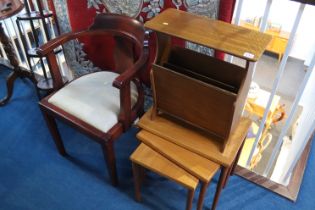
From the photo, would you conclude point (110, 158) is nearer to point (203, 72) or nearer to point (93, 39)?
point (203, 72)

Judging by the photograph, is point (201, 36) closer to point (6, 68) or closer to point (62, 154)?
point (62, 154)

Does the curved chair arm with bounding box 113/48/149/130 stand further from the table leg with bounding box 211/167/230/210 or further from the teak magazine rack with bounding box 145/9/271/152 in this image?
the table leg with bounding box 211/167/230/210

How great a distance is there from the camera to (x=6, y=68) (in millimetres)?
2707

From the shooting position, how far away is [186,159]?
1395 millimetres

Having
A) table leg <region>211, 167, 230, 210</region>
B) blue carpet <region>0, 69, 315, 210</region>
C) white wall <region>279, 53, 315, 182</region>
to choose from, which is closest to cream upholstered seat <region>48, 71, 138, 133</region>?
blue carpet <region>0, 69, 315, 210</region>

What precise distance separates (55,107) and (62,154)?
0.43 m

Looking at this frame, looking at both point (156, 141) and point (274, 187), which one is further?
point (274, 187)

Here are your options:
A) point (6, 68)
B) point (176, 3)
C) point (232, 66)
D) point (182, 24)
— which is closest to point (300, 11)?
point (232, 66)

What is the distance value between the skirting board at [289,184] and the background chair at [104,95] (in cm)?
75

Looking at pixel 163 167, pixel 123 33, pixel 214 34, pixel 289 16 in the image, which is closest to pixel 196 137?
pixel 163 167

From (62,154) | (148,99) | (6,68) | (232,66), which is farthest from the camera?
(6,68)

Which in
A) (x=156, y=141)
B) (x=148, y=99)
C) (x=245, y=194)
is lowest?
(x=245, y=194)

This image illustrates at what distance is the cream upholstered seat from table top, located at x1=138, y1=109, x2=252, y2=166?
186 mm

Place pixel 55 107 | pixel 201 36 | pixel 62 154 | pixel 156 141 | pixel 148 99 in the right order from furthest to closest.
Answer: pixel 148 99 < pixel 62 154 < pixel 55 107 < pixel 156 141 < pixel 201 36
